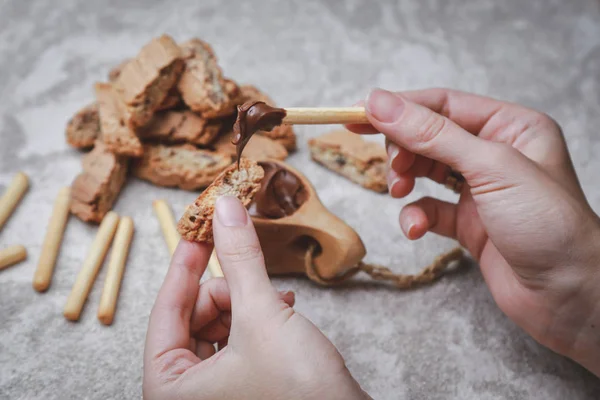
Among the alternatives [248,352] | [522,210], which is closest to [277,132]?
[522,210]

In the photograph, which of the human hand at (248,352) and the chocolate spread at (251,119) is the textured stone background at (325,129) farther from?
the chocolate spread at (251,119)

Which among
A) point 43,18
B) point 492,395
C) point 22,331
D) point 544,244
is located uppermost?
point 43,18

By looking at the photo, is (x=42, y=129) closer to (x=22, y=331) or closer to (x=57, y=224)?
(x=57, y=224)

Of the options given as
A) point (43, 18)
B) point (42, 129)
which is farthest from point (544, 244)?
point (43, 18)

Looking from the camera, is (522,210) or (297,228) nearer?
(522,210)

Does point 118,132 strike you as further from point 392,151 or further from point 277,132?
point 392,151
